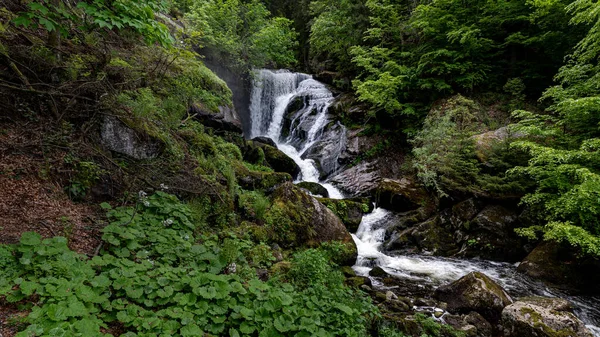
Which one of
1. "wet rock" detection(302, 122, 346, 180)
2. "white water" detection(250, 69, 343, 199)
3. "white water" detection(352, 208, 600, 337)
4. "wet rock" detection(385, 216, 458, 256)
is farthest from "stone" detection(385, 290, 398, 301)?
"white water" detection(250, 69, 343, 199)

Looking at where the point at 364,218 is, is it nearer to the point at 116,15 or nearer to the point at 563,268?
the point at 563,268

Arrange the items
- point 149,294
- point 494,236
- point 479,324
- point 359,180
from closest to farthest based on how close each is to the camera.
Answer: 1. point 149,294
2. point 479,324
3. point 494,236
4. point 359,180

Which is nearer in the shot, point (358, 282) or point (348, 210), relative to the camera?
point (358, 282)

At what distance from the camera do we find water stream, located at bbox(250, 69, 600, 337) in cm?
613

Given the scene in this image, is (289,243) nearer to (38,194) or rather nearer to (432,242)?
(38,194)

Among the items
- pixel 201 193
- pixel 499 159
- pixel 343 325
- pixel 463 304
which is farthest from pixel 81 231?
pixel 499 159

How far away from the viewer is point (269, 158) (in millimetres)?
11680

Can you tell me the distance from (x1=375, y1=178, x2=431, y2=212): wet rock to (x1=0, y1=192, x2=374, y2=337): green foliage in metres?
6.63

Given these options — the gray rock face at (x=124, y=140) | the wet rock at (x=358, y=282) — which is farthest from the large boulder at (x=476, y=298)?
the gray rock face at (x=124, y=140)

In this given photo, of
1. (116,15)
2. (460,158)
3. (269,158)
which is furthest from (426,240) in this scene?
(116,15)

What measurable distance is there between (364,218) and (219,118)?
5906 millimetres

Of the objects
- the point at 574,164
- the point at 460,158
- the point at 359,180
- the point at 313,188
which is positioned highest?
the point at 460,158

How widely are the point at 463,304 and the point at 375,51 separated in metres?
11.3

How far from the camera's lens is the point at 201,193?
4887mm
